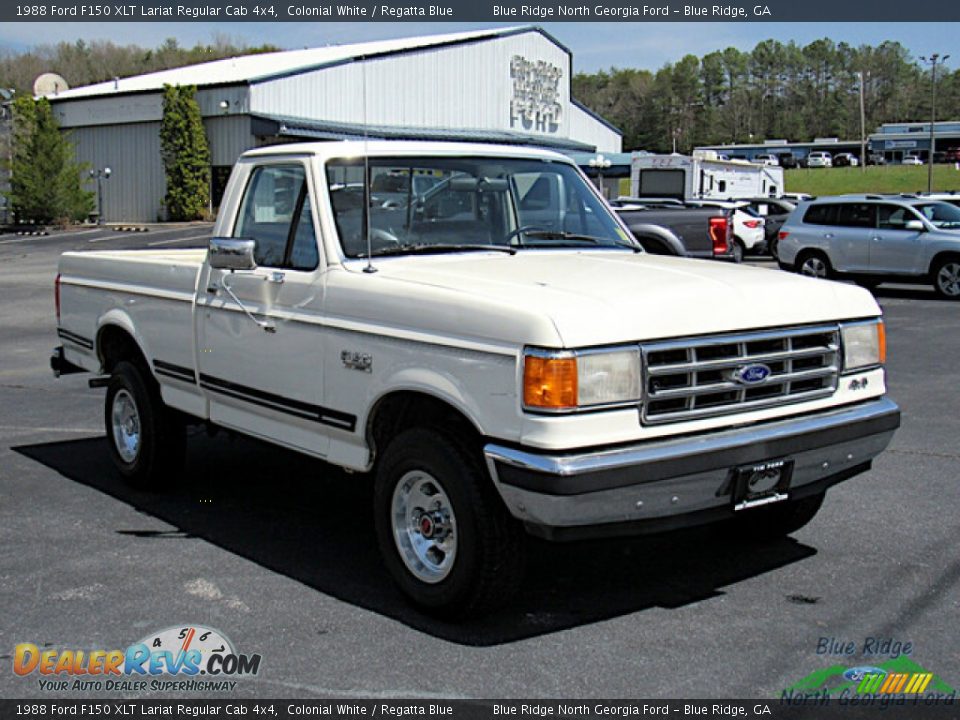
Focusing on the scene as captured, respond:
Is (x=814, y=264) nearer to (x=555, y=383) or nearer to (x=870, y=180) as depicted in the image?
(x=555, y=383)

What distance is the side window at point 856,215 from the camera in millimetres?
20188

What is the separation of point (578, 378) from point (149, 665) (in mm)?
2021

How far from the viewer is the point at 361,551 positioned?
584cm

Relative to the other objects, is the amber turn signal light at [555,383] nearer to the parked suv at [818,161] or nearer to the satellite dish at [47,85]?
the satellite dish at [47,85]

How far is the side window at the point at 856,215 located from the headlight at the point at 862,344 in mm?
15796

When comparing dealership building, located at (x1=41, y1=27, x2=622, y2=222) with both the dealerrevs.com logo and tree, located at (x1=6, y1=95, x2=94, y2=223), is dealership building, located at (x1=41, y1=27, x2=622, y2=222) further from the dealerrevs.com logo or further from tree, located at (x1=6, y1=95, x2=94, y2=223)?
the dealerrevs.com logo

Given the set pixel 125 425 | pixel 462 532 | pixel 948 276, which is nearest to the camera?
pixel 462 532

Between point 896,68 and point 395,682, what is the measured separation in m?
160

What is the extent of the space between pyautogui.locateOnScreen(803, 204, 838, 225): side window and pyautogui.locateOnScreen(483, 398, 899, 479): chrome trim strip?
16.7 meters

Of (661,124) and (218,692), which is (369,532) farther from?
(661,124)

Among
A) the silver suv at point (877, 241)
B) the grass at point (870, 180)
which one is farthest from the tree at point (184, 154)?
the grass at point (870, 180)

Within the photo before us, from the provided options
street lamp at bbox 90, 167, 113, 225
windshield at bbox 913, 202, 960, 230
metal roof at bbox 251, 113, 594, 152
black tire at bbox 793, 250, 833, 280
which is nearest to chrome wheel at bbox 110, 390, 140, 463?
black tire at bbox 793, 250, 833, 280

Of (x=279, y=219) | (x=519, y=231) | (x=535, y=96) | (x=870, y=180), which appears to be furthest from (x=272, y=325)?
(x=870, y=180)

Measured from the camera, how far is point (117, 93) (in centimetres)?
4534
